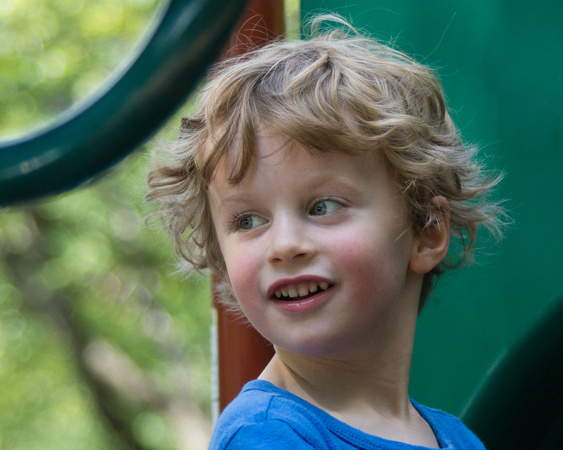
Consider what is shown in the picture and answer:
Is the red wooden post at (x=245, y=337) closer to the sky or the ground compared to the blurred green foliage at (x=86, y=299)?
closer to the sky

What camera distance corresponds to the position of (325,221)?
1.01 metres

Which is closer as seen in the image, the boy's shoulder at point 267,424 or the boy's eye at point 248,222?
the boy's shoulder at point 267,424

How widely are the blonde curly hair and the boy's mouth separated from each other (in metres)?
0.17

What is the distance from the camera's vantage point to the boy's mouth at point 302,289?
988 mm

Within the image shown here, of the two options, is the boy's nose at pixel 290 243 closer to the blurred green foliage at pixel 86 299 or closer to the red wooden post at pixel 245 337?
the red wooden post at pixel 245 337

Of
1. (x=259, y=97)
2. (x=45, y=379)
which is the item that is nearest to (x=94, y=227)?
(x=45, y=379)

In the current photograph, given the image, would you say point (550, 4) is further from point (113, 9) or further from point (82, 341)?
point (82, 341)

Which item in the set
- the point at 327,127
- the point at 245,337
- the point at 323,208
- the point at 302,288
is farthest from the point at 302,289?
the point at 245,337

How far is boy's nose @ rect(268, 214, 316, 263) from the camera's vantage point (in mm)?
963

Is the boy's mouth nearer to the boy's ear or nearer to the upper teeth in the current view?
Result: the upper teeth

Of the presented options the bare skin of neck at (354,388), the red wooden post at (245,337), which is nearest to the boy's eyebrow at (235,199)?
the bare skin of neck at (354,388)

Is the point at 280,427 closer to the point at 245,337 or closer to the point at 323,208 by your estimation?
the point at 323,208

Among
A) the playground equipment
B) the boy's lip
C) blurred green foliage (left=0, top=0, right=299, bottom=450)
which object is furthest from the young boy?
blurred green foliage (left=0, top=0, right=299, bottom=450)

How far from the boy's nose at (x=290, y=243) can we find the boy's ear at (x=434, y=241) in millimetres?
241
